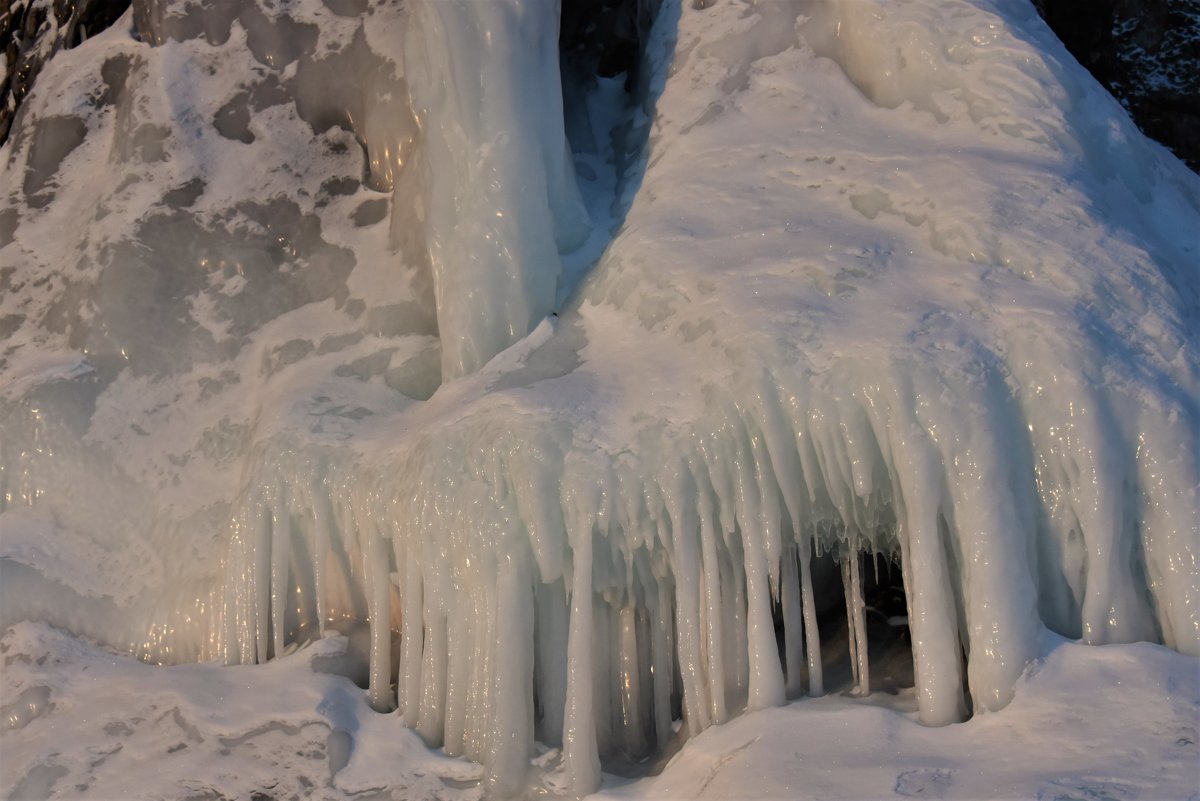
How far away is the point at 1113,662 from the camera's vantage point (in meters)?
3.53

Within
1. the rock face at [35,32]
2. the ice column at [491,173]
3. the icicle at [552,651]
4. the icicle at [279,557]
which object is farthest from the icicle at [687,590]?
the rock face at [35,32]

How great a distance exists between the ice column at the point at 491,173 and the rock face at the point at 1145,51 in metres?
3.92

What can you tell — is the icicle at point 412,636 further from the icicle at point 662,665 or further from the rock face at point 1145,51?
the rock face at point 1145,51

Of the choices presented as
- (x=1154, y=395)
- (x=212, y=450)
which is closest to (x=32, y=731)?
(x=212, y=450)

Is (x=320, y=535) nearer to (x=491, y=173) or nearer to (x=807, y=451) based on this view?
(x=491, y=173)

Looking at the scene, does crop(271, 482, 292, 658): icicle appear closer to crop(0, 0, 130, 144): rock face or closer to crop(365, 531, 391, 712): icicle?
crop(365, 531, 391, 712): icicle

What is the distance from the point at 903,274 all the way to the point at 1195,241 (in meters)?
1.23

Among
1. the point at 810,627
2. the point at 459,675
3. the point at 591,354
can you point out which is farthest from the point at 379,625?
the point at 810,627

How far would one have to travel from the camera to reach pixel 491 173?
4930 millimetres

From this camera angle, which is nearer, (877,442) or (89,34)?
(877,442)

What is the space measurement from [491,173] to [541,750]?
210cm

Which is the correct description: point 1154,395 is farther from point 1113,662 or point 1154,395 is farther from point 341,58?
point 341,58

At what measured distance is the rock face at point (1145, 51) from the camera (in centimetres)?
762

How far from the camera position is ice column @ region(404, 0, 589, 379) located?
4.91m
